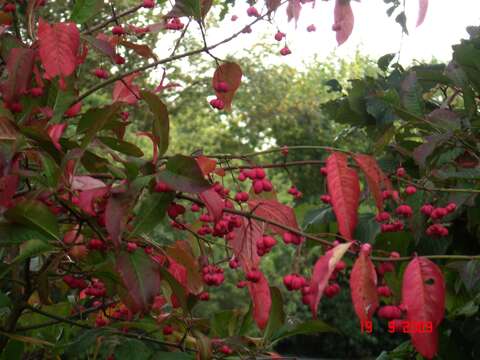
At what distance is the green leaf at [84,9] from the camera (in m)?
1.63

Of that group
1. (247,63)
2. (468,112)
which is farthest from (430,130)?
(247,63)

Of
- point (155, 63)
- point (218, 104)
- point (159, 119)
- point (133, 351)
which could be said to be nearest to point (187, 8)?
point (155, 63)

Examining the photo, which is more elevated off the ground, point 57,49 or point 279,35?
point 279,35

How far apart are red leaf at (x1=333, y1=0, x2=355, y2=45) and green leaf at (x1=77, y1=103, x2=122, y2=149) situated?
28.7 inches

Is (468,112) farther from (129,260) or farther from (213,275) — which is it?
(129,260)

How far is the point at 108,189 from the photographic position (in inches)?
50.9

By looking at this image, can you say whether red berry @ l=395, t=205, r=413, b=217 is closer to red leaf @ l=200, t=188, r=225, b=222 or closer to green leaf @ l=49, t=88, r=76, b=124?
red leaf @ l=200, t=188, r=225, b=222

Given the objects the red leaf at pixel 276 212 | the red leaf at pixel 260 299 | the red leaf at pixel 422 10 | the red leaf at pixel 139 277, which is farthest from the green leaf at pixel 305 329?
the red leaf at pixel 422 10

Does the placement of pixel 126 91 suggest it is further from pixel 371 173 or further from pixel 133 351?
pixel 371 173

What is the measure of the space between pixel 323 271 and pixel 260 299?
388mm

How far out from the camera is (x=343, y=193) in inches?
49.6

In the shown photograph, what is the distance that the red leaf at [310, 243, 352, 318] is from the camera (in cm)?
110

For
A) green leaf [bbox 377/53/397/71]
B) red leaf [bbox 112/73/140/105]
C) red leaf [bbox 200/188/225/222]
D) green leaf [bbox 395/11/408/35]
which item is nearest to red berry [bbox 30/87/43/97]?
red leaf [bbox 112/73/140/105]

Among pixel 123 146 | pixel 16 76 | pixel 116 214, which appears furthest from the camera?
pixel 123 146
